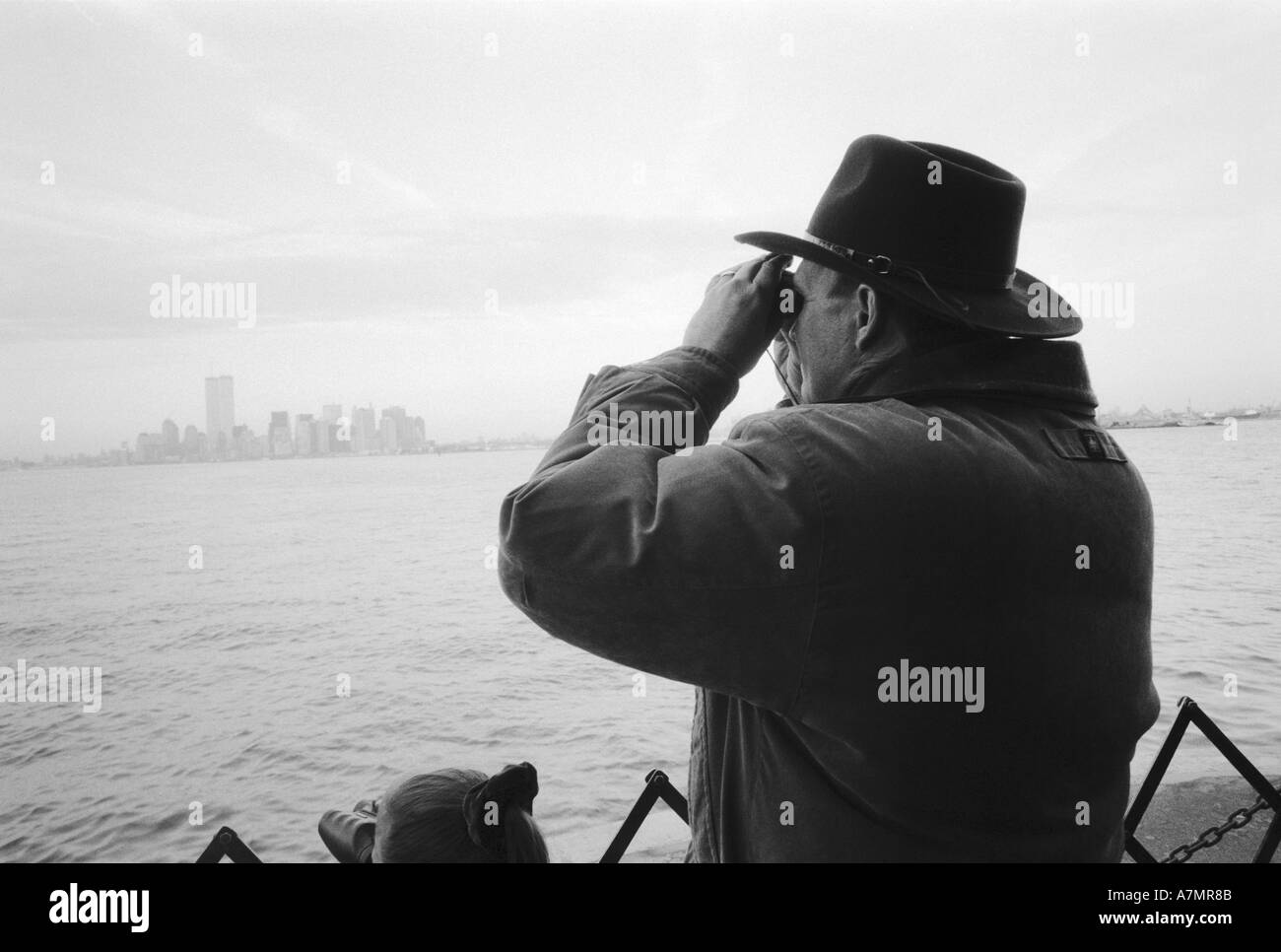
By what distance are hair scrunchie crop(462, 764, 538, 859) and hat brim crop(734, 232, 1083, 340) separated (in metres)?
1.07

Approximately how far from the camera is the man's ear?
1.22 m

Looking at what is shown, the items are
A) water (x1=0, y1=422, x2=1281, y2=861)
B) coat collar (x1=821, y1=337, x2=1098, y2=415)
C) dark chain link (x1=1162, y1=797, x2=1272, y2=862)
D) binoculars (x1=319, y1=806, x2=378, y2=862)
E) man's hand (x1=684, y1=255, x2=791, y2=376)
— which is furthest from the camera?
water (x1=0, y1=422, x2=1281, y2=861)

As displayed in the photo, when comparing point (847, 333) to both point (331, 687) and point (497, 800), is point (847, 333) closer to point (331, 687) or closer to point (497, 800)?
point (497, 800)

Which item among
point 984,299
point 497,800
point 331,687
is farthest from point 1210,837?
point 331,687

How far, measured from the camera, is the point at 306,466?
609 feet

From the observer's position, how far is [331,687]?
25109mm

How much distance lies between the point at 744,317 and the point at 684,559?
0.46 m

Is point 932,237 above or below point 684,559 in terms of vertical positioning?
above

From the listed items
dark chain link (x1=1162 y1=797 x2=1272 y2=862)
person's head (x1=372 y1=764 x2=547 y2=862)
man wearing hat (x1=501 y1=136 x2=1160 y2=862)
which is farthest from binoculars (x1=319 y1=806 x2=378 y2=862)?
dark chain link (x1=1162 y1=797 x2=1272 y2=862)

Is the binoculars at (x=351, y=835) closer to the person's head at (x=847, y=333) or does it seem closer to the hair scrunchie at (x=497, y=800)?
the hair scrunchie at (x=497, y=800)

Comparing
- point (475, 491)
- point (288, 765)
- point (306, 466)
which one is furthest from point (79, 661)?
point (306, 466)

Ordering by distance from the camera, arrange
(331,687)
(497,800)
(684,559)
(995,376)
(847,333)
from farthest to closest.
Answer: (331,687), (497,800), (847,333), (995,376), (684,559)

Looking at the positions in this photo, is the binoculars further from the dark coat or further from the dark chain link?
the dark chain link
